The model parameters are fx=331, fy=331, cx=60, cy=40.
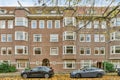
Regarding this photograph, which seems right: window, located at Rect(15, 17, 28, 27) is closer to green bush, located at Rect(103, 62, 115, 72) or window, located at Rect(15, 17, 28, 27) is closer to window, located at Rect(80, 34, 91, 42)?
window, located at Rect(80, 34, 91, 42)

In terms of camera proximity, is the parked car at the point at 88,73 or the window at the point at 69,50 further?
the window at the point at 69,50

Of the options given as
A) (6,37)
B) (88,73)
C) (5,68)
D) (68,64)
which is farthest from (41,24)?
(88,73)

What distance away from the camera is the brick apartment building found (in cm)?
6444

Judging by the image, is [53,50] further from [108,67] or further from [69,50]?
[108,67]

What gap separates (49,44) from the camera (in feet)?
218

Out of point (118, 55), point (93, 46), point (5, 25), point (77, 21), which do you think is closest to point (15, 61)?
point (5, 25)

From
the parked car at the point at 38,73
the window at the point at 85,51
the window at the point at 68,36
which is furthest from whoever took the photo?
the window at the point at 85,51

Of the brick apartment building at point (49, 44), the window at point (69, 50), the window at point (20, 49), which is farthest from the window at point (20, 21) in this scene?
the window at point (69, 50)

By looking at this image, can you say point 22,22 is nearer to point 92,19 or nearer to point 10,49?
point 10,49

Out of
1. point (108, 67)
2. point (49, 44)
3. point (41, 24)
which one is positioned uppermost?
point (41, 24)

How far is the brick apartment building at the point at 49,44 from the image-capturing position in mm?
64438

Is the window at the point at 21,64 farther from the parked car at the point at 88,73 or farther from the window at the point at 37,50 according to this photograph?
the parked car at the point at 88,73

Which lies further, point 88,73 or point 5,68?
point 5,68

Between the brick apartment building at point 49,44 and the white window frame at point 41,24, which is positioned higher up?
the white window frame at point 41,24
